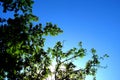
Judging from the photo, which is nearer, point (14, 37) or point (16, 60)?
point (14, 37)

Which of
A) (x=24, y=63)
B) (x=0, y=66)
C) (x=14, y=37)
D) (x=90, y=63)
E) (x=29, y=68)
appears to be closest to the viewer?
(x=14, y=37)

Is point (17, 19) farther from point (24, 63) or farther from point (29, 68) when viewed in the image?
point (29, 68)

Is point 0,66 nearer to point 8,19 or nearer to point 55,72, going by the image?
point 8,19

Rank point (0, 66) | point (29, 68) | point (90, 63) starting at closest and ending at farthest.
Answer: point (0, 66) → point (29, 68) → point (90, 63)

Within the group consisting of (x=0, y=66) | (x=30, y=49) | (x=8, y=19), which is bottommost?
(x=0, y=66)

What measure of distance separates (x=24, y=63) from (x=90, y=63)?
11.4 metres

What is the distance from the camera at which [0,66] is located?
2138cm

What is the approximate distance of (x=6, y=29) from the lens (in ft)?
65.9

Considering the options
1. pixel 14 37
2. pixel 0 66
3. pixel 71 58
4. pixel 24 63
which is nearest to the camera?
pixel 14 37

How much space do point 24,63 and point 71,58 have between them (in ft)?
25.1

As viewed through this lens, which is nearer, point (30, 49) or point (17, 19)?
point (17, 19)

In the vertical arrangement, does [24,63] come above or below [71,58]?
below

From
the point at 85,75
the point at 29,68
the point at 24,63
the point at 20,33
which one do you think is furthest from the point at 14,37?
the point at 85,75

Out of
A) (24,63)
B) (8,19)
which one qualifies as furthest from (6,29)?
(24,63)
